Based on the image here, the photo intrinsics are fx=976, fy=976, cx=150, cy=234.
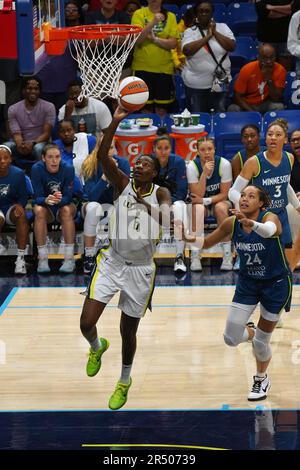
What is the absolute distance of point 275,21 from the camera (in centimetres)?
1228

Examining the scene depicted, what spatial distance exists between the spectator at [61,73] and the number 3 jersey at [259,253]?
224 inches

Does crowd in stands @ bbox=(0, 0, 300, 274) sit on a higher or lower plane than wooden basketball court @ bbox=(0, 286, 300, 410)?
higher

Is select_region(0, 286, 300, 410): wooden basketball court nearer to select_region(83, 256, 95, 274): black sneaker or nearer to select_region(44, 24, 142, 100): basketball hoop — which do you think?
select_region(83, 256, 95, 274): black sneaker

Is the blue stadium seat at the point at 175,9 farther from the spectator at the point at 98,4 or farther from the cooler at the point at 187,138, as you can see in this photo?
the cooler at the point at 187,138

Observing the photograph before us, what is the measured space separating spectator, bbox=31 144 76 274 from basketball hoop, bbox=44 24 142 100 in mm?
803

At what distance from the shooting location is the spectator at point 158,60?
11.9 metres

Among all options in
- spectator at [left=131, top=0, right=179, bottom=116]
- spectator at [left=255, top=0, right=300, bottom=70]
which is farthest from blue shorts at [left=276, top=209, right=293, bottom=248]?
spectator at [left=255, top=0, right=300, bottom=70]

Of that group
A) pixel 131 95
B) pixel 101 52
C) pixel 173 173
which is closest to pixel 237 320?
pixel 131 95

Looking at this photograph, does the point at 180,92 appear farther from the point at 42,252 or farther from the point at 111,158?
the point at 111,158

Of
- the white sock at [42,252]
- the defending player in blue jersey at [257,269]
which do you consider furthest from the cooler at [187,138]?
the defending player in blue jersey at [257,269]

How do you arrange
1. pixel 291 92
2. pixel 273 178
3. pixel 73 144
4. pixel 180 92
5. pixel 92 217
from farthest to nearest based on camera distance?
1. pixel 180 92
2. pixel 291 92
3. pixel 73 144
4. pixel 92 217
5. pixel 273 178

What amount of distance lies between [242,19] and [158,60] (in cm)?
171

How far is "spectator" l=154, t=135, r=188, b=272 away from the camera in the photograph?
10.3 meters

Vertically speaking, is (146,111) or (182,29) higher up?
(182,29)
